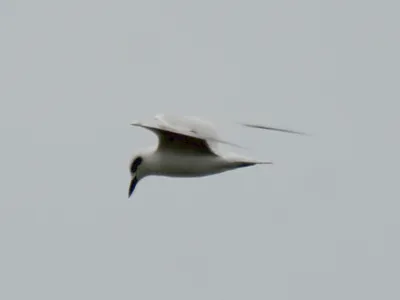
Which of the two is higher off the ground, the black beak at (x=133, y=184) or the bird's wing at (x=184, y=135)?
the bird's wing at (x=184, y=135)

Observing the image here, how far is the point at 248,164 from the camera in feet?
95.7

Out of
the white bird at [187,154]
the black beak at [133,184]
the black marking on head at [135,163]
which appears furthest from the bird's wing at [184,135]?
the black beak at [133,184]

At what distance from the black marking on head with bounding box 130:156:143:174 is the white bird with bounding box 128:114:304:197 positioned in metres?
0.37

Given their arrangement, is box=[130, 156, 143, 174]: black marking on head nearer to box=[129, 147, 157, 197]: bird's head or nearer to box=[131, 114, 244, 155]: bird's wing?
box=[129, 147, 157, 197]: bird's head

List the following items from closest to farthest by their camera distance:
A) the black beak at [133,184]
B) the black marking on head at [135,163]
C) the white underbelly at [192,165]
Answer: the white underbelly at [192,165] < the black marking on head at [135,163] < the black beak at [133,184]

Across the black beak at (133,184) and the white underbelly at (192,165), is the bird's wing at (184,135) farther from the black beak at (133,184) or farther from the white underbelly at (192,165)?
the black beak at (133,184)

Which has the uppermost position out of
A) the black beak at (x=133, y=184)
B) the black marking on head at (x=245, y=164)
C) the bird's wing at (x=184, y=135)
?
the bird's wing at (x=184, y=135)

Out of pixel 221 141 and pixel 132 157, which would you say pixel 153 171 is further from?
pixel 221 141

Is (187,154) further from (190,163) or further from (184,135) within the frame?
(184,135)

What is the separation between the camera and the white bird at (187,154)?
2939 centimetres

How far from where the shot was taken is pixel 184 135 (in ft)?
94.9

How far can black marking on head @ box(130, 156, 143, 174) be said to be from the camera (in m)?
31.0

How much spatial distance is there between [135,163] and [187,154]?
174cm

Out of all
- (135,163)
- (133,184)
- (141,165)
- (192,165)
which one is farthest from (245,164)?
(133,184)
